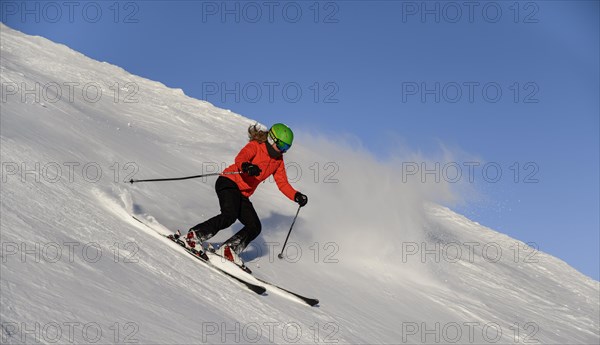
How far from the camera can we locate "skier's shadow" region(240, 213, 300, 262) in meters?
7.59

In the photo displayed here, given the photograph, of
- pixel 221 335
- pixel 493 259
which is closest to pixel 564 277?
pixel 493 259

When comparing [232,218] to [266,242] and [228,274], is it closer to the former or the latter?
[228,274]

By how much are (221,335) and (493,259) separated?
34.7 feet

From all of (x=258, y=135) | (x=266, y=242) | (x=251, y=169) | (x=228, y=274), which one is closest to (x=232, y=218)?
(x=251, y=169)

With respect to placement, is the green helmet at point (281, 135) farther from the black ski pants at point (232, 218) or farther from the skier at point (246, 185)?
the black ski pants at point (232, 218)

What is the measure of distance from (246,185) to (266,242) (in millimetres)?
1800

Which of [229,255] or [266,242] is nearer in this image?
[229,255]

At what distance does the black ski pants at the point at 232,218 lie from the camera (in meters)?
6.36

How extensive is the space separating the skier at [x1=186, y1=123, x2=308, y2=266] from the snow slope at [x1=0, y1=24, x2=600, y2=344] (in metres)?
0.50

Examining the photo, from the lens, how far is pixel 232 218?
651 cm

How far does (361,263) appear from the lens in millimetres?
9531

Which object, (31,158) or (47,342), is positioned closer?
(47,342)

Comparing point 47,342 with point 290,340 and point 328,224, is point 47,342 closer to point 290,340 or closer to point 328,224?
point 290,340

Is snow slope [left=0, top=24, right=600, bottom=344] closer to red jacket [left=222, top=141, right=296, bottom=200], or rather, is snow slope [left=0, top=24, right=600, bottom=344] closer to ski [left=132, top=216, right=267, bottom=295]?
ski [left=132, top=216, right=267, bottom=295]
